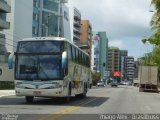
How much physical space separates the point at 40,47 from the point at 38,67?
1156 mm

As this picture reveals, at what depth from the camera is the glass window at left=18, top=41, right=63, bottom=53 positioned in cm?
2731

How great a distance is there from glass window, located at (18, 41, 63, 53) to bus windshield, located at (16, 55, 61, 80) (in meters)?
0.34

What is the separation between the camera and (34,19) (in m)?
101

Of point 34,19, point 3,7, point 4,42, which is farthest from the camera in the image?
point 34,19

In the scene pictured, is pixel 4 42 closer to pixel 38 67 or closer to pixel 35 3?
pixel 35 3

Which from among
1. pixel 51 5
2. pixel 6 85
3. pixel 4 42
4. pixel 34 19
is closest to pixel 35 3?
pixel 34 19

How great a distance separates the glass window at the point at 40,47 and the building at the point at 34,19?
56229mm

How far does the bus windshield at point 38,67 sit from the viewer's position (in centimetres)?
2692

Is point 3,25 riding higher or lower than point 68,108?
higher

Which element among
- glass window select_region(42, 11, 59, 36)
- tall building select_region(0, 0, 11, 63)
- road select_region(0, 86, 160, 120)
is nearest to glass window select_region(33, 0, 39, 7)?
glass window select_region(42, 11, 59, 36)

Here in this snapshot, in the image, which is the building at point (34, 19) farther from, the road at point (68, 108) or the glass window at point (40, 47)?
the glass window at point (40, 47)

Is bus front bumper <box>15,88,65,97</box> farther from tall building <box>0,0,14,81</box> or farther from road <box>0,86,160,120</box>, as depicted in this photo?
tall building <box>0,0,14,81</box>

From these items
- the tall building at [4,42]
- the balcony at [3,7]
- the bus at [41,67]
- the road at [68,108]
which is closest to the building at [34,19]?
the tall building at [4,42]

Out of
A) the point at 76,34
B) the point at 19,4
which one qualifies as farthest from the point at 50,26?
the point at 76,34
